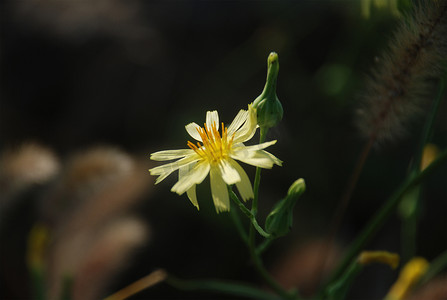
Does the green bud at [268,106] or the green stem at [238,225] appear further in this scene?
the green stem at [238,225]

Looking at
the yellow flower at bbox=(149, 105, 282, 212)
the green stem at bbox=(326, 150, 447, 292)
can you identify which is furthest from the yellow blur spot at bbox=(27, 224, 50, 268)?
the green stem at bbox=(326, 150, 447, 292)

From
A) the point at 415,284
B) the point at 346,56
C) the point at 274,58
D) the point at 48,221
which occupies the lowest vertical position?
the point at 415,284

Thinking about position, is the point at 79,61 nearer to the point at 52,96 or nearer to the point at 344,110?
the point at 52,96

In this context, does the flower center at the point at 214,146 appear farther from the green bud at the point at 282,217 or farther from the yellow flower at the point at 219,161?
the green bud at the point at 282,217

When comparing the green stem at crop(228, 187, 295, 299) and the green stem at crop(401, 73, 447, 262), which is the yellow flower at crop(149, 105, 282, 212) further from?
the green stem at crop(401, 73, 447, 262)

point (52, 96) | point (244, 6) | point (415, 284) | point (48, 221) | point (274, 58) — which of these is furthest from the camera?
point (244, 6)

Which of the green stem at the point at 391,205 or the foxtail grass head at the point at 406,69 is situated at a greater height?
the foxtail grass head at the point at 406,69

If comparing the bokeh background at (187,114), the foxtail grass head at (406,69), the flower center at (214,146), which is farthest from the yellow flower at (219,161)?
the bokeh background at (187,114)

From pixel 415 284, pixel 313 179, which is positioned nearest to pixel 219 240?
pixel 313 179
